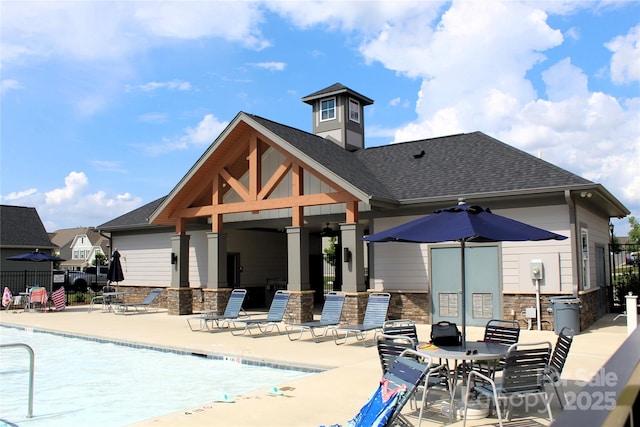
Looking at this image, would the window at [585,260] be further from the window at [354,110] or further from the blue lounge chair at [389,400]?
the blue lounge chair at [389,400]

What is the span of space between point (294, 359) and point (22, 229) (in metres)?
25.4

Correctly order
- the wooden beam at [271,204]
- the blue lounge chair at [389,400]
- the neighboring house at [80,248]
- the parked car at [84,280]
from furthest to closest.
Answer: the neighboring house at [80,248], the parked car at [84,280], the wooden beam at [271,204], the blue lounge chair at [389,400]

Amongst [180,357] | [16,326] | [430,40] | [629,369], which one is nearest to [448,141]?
[430,40]

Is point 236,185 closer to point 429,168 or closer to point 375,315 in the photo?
point 429,168

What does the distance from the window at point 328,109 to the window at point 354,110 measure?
0.65 metres

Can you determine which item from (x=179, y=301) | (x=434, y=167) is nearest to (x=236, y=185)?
(x=179, y=301)

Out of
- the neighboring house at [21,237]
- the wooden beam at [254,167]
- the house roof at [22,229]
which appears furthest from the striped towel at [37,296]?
the wooden beam at [254,167]

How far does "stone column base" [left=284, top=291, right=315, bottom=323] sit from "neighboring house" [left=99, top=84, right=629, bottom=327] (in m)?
0.04

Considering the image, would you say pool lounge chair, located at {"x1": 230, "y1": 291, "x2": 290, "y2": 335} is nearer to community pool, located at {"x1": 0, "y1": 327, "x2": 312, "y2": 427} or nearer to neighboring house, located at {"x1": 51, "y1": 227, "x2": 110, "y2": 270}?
community pool, located at {"x1": 0, "y1": 327, "x2": 312, "y2": 427}

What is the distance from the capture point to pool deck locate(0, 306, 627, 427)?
609cm

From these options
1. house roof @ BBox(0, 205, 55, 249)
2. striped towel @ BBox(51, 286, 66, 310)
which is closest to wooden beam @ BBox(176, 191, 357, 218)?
striped towel @ BBox(51, 286, 66, 310)

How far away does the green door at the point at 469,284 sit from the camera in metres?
13.7

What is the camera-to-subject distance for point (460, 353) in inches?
238

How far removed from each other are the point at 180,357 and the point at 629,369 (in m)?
9.70
